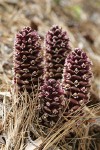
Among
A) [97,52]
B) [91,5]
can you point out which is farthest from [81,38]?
[91,5]

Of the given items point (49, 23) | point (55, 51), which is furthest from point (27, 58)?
point (49, 23)

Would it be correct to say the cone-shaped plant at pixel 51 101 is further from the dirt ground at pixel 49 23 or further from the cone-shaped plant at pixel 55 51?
the dirt ground at pixel 49 23

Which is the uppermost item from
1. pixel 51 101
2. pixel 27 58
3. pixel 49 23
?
pixel 49 23

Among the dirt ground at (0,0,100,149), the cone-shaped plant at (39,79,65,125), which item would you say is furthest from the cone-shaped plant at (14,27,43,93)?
the dirt ground at (0,0,100,149)

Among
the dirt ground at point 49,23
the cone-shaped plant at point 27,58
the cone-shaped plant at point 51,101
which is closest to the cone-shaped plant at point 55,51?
the cone-shaped plant at point 27,58

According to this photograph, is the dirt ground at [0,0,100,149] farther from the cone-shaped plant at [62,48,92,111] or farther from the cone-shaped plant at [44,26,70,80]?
the cone-shaped plant at [62,48,92,111]

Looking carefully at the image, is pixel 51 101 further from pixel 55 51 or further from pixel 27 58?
pixel 55 51
